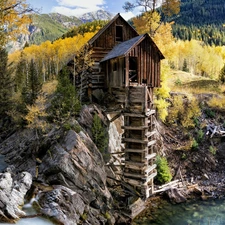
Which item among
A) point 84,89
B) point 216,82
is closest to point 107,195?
point 84,89

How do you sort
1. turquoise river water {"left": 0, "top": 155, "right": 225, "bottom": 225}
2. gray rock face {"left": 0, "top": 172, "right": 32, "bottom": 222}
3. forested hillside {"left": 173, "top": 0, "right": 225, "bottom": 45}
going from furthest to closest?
1. forested hillside {"left": 173, "top": 0, "right": 225, "bottom": 45}
2. turquoise river water {"left": 0, "top": 155, "right": 225, "bottom": 225}
3. gray rock face {"left": 0, "top": 172, "right": 32, "bottom": 222}

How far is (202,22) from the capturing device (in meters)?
147

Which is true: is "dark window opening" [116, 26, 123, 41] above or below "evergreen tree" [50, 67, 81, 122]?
above

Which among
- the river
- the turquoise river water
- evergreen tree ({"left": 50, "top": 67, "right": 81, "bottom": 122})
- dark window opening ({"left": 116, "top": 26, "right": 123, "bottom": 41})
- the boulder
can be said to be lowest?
the turquoise river water

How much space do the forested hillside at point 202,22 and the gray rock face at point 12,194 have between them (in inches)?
4209

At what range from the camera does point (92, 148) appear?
18750 millimetres

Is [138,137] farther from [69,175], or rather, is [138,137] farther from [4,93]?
[4,93]

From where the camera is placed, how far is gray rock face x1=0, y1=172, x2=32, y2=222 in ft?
41.0

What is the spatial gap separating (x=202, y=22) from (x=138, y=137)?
14481cm

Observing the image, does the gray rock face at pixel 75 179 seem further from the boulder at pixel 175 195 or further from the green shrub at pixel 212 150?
the green shrub at pixel 212 150

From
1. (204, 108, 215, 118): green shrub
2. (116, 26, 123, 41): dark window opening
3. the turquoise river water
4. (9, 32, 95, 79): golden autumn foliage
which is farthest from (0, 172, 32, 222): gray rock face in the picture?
(9, 32, 95, 79): golden autumn foliage

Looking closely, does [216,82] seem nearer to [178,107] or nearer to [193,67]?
[178,107]

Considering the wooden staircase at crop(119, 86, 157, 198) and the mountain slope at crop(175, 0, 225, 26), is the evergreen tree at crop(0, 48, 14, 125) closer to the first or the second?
the wooden staircase at crop(119, 86, 157, 198)

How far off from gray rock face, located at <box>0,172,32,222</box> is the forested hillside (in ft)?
351
